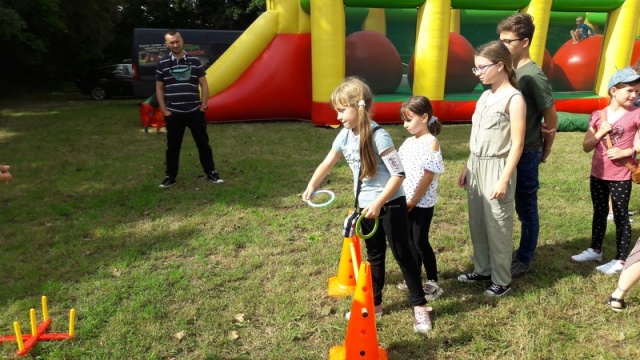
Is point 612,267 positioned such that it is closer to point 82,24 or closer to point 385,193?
point 385,193

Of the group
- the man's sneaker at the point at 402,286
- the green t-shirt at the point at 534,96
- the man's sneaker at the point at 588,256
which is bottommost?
the man's sneaker at the point at 402,286

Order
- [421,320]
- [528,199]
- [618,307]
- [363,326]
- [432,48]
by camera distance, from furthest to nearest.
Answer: [432,48] → [528,199] → [618,307] → [421,320] → [363,326]

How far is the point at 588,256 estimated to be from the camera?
4445mm

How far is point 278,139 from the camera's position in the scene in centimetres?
1030

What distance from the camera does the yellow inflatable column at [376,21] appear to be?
454 inches

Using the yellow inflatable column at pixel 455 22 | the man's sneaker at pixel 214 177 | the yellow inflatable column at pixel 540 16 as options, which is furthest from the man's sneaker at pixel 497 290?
the yellow inflatable column at pixel 455 22

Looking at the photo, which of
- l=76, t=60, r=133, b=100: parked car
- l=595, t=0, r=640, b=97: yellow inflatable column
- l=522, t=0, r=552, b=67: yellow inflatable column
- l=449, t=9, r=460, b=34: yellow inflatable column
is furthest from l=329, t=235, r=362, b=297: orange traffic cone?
l=76, t=60, r=133, b=100: parked car

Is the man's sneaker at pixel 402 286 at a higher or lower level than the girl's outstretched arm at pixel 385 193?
lower

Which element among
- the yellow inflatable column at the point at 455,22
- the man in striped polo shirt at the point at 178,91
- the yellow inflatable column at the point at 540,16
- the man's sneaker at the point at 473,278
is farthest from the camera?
the yellow inflatable column at the point at 455,22

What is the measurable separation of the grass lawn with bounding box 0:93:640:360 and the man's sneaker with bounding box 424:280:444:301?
0.08 meters

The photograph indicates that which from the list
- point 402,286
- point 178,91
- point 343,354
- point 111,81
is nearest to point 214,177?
point 178,91

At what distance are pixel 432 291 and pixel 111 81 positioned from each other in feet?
70.0

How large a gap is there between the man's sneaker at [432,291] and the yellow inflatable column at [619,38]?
10.2 metres

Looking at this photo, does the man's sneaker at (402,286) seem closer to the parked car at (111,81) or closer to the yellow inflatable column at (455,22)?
the yellow inflatable column at (455,22)
